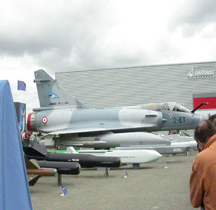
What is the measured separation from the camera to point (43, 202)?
17.0 feet

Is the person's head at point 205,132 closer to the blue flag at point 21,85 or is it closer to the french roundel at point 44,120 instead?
the french roundel at point 44,120

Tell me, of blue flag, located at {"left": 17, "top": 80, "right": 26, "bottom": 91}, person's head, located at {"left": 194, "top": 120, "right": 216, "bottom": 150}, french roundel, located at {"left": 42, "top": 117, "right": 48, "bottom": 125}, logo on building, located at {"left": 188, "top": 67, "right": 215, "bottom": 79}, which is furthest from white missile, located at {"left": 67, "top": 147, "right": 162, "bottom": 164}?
logo on building, located at {"left": 188, "top": 67, "right": 215, "bottom": 79}

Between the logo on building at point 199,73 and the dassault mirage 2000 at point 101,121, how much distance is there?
14.5 m

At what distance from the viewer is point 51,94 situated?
1528cm

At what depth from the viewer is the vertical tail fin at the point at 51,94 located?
1516 cm

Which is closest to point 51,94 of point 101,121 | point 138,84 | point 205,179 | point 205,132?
point 101,121

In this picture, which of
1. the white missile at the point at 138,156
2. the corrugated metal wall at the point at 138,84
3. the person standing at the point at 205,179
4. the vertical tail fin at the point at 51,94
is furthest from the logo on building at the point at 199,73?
the person standing at the point at 205,179

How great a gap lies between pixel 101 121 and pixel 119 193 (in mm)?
8333

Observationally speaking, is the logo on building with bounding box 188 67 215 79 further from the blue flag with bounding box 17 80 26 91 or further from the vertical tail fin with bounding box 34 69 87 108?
the blue flag with bounding box 17 80 26 91

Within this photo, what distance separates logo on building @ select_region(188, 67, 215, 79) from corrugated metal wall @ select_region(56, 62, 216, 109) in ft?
0.37

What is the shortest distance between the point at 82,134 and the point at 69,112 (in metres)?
1.69

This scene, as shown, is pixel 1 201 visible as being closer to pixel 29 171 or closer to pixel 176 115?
pixel 29 171

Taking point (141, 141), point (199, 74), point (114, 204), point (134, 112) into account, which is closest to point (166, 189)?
point (114, 204)

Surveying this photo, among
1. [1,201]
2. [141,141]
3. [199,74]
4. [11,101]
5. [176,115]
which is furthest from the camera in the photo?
[199,74]
